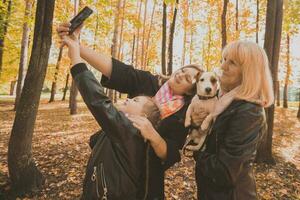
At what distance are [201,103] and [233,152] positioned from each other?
699 mm

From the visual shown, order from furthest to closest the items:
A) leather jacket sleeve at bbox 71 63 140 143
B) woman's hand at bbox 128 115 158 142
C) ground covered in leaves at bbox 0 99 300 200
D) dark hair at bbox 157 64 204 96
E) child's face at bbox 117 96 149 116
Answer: ground covered in leaves at bbox 0 99 300 200, dark hair at bbox 157 64 204 96, child's face at bbox 117 96 149 116, woman's hand at bbox 128 115 158 142, leather jacket sleeve at bbox 71 63 140 143

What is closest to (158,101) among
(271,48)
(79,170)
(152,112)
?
(152,112)

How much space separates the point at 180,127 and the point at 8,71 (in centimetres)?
2494

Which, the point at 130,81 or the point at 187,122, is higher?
the point at 130,81

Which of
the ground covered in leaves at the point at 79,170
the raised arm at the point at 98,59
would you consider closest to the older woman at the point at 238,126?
the raised arm at the point at 98,59

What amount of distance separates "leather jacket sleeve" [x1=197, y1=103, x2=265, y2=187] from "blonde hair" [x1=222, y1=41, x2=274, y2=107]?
0.08m

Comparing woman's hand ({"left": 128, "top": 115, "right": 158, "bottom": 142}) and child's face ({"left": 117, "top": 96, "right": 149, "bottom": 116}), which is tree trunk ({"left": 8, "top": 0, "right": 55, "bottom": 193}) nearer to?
child's face ({"left": 117, "top": 96, "right": 149, "bottom": 116})

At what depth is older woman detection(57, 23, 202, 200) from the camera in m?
2.13

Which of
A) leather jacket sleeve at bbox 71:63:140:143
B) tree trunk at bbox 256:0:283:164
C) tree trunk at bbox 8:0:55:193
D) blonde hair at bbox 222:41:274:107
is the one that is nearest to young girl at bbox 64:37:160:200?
leather jacket sleeve at bbox 71:63:140:143

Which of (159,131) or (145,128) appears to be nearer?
(145,128)

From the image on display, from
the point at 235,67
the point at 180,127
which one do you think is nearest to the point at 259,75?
the point at 235,67

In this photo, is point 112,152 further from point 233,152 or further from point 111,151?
point 233,152

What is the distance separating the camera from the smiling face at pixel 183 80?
2514 mm

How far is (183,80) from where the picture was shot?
8.32 ft
